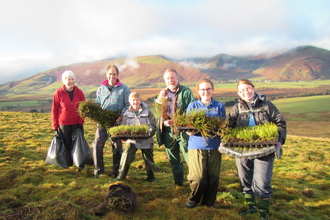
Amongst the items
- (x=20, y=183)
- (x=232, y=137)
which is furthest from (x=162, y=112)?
(x=20, y=183)

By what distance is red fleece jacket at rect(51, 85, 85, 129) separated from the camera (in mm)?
5996

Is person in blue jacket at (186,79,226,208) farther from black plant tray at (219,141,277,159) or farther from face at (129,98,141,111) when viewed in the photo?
face at (129,98,141,111)

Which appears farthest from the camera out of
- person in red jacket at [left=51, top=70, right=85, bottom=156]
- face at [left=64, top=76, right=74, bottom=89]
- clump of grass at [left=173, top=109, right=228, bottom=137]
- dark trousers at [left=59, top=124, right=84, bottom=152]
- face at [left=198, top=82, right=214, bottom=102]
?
dark trousers at [left=59, top=124, right=84, bottom=152]

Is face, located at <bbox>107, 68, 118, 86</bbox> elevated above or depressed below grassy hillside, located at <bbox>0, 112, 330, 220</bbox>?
above

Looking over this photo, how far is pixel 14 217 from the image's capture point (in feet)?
12.2

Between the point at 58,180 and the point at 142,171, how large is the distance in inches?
105

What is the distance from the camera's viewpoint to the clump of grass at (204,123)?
3906 millimetres

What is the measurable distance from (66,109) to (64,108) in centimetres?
6

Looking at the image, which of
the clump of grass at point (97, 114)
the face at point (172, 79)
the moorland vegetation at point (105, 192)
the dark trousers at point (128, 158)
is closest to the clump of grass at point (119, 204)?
the moorland vegetation at point (105, 192)

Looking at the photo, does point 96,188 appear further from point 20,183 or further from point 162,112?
point 162,112

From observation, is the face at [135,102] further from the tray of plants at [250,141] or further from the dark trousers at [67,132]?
the tray of plants at [250,141]

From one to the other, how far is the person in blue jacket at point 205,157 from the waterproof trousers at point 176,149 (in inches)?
30.4

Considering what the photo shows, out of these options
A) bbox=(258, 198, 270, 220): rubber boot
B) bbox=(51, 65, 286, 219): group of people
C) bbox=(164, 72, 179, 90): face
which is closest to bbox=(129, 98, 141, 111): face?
bbox=(51, 65, 286, 219): group of people

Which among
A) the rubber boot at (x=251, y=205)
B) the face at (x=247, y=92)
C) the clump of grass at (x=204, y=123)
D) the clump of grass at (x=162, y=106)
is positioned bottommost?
the rubber boot at (x=251, y=205)
